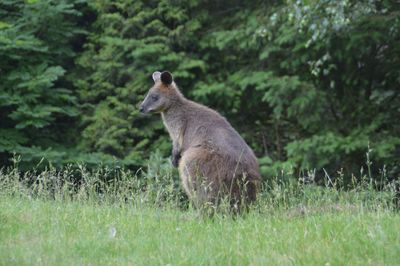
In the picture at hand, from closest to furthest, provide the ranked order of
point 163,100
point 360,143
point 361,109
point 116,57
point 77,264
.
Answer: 1. point 77,264
2. point 163,100
3. point 360,143
4. point 361,109
5. point 116,57

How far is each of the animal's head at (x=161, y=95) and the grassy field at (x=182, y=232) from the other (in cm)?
189

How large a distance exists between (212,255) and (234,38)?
33.4 ft

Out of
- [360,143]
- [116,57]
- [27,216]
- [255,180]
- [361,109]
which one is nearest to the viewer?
[27,216]

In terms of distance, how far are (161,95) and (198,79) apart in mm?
6002

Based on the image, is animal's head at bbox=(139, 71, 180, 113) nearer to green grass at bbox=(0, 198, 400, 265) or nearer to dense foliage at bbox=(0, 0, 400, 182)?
green grass at bbox=(0, 198, 400, 265)

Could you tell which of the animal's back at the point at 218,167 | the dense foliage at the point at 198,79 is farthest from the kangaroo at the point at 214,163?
the dense foliage at the point at 198,79

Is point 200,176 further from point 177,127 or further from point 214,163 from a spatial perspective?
point 177,127

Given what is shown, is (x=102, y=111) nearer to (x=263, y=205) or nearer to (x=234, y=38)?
(x=234, y=38)

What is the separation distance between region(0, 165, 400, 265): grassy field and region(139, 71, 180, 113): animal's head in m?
1.89

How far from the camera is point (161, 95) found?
10500 mm

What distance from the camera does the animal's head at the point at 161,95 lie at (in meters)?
10.4

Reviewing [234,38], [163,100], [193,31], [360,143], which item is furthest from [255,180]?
[193,31]

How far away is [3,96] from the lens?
15.6 metres

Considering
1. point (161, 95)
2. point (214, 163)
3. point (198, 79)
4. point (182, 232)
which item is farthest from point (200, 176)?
point (198, 79)
